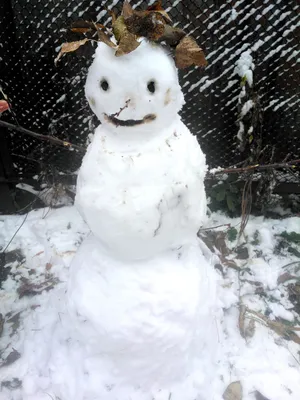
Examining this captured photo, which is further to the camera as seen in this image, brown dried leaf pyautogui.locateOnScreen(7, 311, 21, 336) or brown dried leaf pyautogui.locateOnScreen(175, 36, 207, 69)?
brown dried leaf pyautogui.locateOnScreen(7, 311, 21, 336)

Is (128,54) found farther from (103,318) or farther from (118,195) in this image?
Answer: (103,318)

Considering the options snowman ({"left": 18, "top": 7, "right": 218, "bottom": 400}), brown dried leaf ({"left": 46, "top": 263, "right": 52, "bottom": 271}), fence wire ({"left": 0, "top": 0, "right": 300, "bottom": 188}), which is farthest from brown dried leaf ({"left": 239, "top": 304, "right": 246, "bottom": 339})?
brown dried leaf ({"left": 46, "top": 263, "right": 52, "bottom": 271})

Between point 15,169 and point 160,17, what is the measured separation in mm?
1629

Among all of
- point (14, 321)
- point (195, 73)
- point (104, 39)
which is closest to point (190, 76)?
point (195, 73)

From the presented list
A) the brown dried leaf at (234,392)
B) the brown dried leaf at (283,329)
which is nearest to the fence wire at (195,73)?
the brown dried leaf at (283,329)

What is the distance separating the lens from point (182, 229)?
4.22ft

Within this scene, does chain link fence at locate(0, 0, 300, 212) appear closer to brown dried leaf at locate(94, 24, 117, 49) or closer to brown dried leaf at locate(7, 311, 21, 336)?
brown dried leaf at locate(94, 24, 117, 49)

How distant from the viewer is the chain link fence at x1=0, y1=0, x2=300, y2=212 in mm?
1930

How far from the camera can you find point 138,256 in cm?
131

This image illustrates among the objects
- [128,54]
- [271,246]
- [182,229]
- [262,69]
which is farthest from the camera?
[271,246]

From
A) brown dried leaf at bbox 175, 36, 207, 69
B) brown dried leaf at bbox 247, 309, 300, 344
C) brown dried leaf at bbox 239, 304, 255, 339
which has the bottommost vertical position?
brown dried leaf at bbox 247, 309, 300, 344

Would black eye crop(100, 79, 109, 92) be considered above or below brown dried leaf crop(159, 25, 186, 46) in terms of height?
below

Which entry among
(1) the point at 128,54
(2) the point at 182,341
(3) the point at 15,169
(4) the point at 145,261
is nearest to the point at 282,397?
(2) the point at 182,341

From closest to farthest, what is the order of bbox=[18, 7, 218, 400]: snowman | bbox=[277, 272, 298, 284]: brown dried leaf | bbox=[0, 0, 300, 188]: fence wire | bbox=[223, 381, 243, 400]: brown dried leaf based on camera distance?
1. bbox=[18, 7, 218, 400]: snowman
2. bbox=[223, 381, 243, 400]: brown dried leaf
3. bbox=[0, 0, 300, 188]: fence wire
4. bbox=[277, 272, 298, 284]: brown dried leaf
